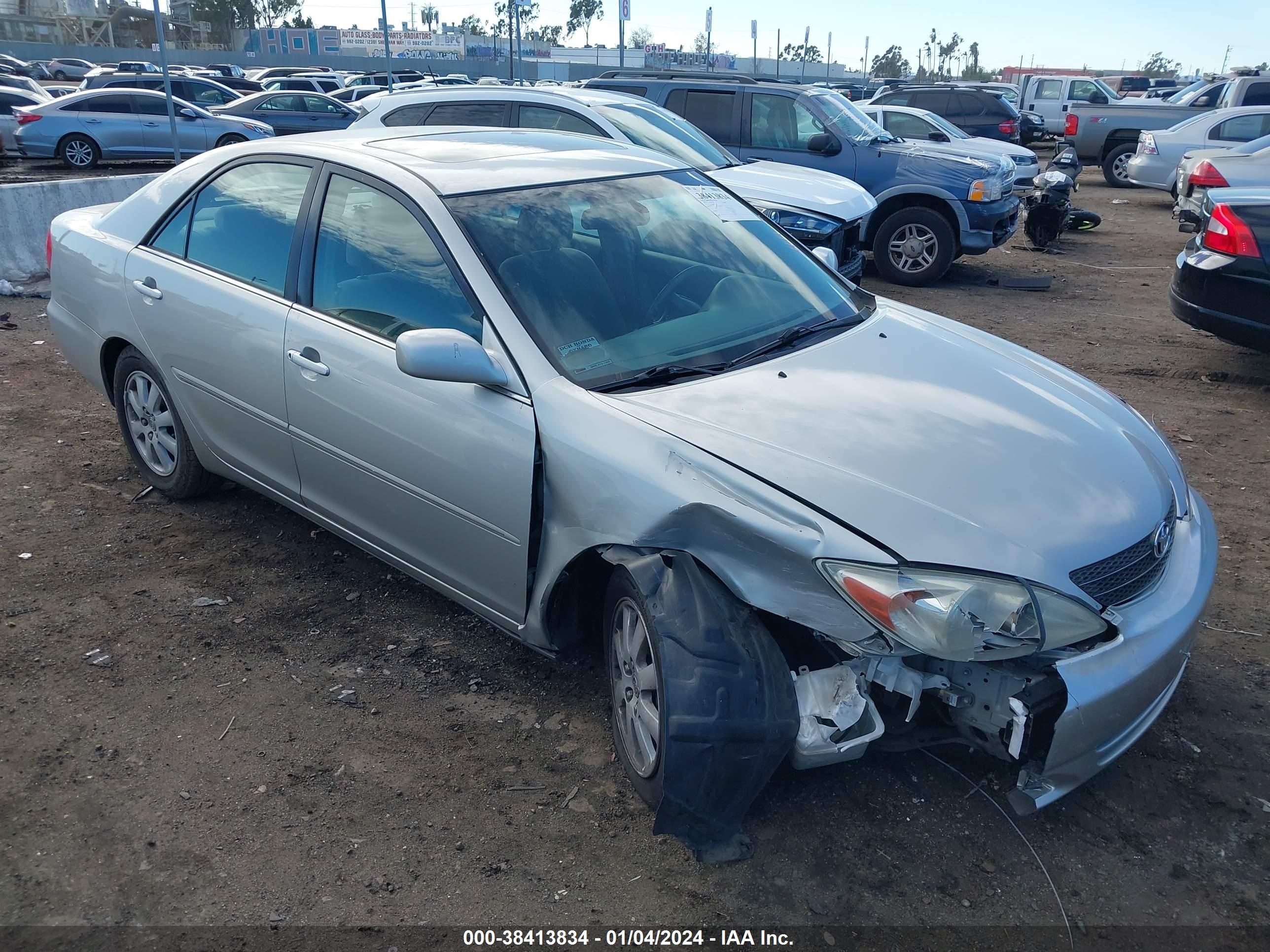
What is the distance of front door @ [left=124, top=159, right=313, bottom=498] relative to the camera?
3701 millimetres

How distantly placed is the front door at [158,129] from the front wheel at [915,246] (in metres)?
14.6

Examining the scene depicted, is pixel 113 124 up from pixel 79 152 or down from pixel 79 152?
up

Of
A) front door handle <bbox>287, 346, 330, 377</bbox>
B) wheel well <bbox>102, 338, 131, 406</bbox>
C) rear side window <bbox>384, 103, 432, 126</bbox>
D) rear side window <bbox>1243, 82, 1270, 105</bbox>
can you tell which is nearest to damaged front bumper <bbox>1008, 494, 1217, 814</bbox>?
front door handle <bbox>287, 346, 330, 377</bbox>

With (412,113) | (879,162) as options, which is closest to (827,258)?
(412,113)

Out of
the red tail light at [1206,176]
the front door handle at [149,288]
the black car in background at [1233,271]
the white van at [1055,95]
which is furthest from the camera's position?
the white van at [1055,95]

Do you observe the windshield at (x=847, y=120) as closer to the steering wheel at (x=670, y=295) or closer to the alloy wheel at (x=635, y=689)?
the steering wheel at (x=670, y=295)

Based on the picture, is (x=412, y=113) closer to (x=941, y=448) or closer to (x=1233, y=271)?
(x=1233, y=271)

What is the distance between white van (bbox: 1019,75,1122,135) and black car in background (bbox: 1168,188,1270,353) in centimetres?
2339

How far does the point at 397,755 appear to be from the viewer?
120 inches

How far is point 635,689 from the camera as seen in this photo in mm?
2828

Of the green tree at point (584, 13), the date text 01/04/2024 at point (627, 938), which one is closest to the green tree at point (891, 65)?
the green tree at point (584, 13)

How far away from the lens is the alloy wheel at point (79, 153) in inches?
752

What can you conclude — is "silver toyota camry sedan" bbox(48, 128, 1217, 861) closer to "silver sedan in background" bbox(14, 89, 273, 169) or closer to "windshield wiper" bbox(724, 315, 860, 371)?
"windshield wiper" bbox(724, 315, 860, 371)

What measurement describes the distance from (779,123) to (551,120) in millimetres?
2964
